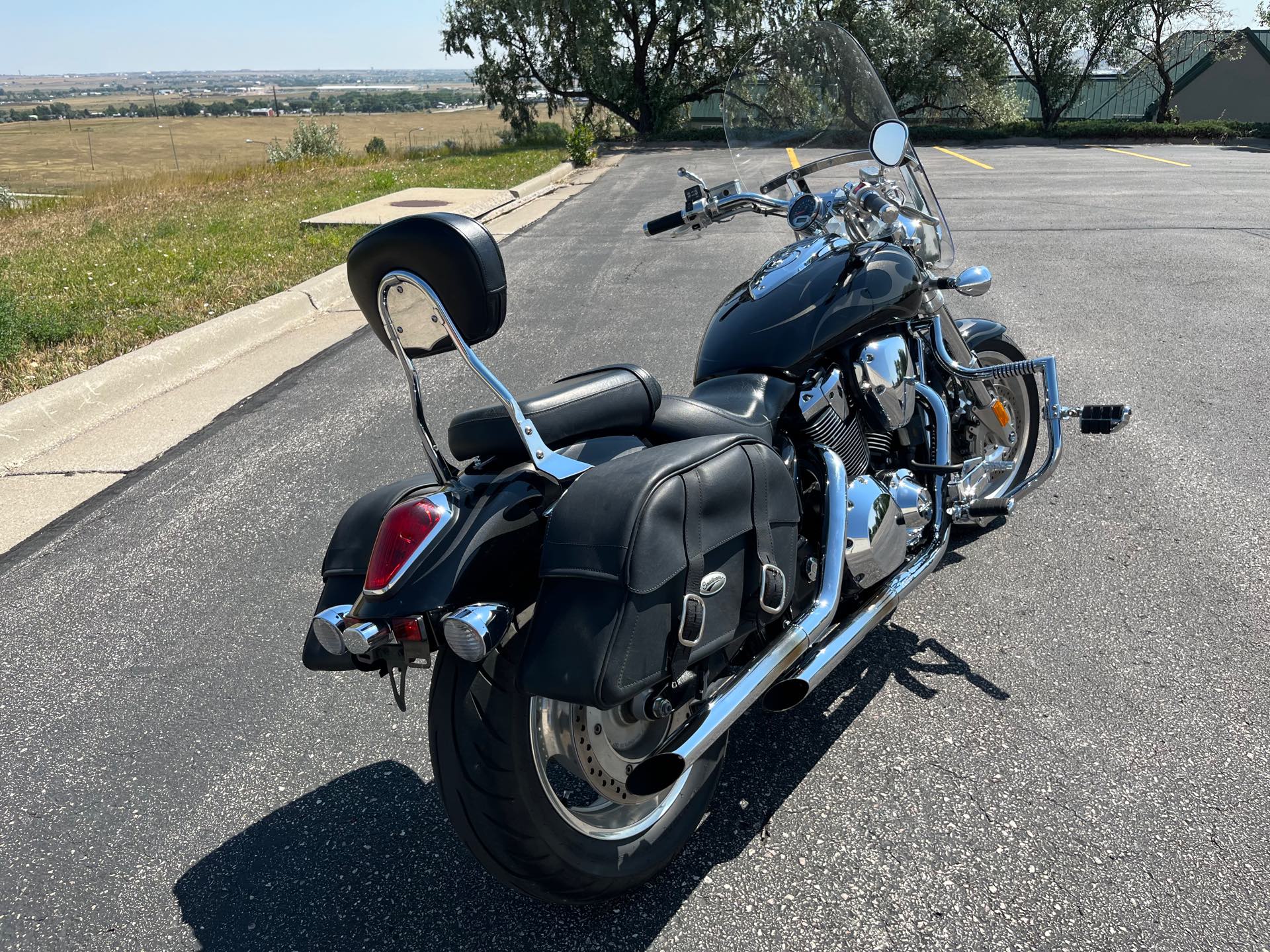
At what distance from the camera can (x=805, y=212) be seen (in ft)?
10.3

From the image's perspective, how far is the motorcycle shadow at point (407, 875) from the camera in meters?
2.19

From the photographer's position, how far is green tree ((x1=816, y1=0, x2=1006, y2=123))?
24953 millimetres

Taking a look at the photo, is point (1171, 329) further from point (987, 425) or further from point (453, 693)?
point (453, 693)

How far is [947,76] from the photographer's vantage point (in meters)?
25.3

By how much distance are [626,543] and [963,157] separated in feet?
65.4

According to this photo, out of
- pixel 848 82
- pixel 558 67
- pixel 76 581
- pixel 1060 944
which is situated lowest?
pixel 1060 944

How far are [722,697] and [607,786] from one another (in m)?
0.32

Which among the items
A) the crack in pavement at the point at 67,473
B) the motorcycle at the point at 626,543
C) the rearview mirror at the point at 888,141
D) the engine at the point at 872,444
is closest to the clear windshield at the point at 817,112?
the rearview mirror at the point at 888,141

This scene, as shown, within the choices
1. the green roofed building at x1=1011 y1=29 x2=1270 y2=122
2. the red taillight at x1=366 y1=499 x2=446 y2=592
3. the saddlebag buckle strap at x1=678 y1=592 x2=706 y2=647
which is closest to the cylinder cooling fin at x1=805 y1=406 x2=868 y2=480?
the saddlebag buckle strap at x1=678 y1=592 x2=706 y2=647

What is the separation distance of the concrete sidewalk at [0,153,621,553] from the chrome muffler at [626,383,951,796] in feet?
11.3

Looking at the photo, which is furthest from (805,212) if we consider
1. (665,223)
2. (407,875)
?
(407,875)

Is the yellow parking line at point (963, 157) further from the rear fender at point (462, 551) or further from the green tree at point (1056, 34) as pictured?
the rear fender at point (462, 551)

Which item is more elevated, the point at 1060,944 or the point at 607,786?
the point at 607,786

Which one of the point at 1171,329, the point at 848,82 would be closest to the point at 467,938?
the point at 848,82
